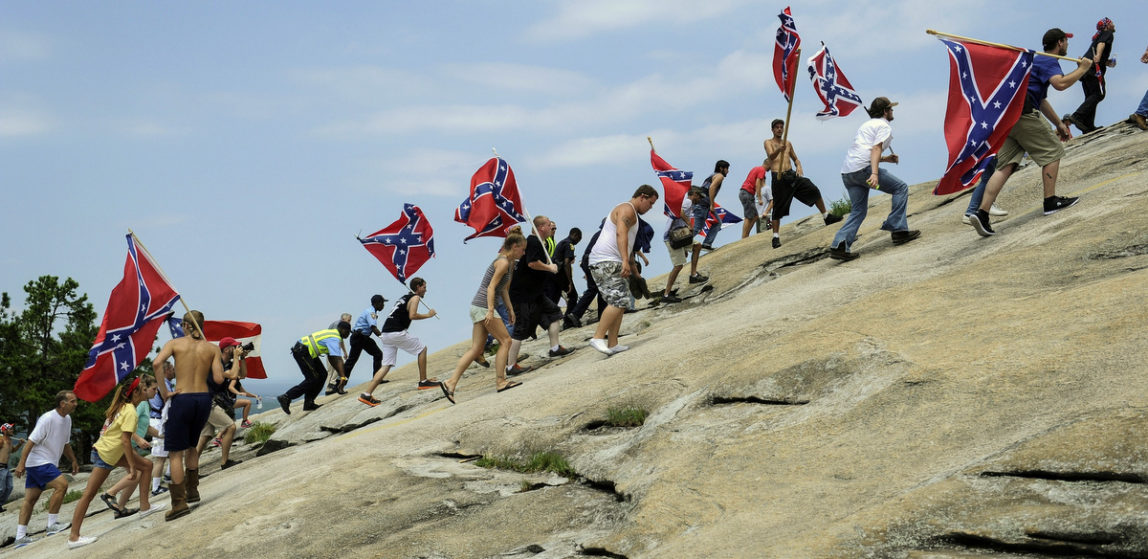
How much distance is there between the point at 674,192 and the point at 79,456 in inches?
1189

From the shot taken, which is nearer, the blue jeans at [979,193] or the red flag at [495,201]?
the blue jeans at [979,193]

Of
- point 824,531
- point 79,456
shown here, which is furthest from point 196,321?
point 79,456

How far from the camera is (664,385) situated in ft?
28.1

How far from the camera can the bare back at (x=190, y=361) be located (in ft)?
29.8

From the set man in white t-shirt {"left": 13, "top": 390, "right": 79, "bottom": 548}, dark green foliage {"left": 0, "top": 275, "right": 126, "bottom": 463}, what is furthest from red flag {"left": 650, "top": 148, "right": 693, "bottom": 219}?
dark green foliage {"left": 0, "top": 275, "right": 126, "bottom": 463}

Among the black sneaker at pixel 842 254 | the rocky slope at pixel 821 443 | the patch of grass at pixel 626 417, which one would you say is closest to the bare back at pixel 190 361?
the rocky slope at pixel 821 443

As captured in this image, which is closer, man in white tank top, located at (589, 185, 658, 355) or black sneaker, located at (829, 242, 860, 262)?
man in white tank top, located at (589, 185, 658, 355)

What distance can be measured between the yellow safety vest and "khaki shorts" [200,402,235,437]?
2.89 meters

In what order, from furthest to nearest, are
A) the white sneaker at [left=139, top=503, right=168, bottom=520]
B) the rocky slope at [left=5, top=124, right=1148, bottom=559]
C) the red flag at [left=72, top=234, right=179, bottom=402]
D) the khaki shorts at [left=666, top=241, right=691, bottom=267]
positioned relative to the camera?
the khaki shorts at [left=666, top=241, right=691, bottom=267] → the red flag at [left=72, top=234, right=179, bottom=402] → the white sneaker at [left=139, top=503, right=168, bottom=520] → the rocky slope at [left=5, top=124, right=1148, bottom=559]

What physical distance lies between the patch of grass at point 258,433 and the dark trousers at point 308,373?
0.70m

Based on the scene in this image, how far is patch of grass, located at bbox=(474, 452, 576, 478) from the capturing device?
776cm

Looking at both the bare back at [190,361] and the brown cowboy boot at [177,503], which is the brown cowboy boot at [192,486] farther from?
the bare back at [190,361]

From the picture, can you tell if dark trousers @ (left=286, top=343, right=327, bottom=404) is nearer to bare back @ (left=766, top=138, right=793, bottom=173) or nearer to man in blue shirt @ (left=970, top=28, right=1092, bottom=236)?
bare back @ (left=766, top=138, right=793, bottom=173)

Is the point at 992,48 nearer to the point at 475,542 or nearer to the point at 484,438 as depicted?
the point at 484,438
